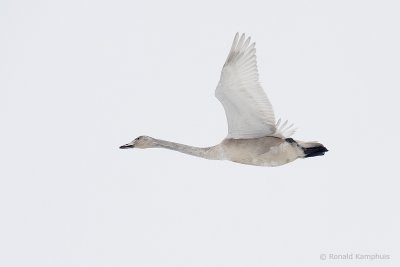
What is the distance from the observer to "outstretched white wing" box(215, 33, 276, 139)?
1559 centimetres

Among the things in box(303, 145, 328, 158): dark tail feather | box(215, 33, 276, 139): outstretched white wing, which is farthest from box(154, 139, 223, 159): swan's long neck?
box(303, 145, 328, 158): dark tail feather

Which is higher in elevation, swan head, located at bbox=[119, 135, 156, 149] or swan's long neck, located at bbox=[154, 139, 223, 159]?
swan head, located at bbox=[119, 135, 156, 149]

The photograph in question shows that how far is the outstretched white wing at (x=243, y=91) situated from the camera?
15.6 m

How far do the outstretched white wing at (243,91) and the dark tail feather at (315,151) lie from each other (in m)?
0.90

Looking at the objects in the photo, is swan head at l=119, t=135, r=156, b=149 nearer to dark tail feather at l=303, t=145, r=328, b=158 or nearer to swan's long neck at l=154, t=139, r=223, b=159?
swan's long neck at l=154, t=139, r=223, b=159

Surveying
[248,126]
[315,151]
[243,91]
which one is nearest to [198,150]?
[248,126]

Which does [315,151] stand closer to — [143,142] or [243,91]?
[243,91]

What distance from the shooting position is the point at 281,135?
1652 cm

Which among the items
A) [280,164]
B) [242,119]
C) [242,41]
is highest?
[242,41]

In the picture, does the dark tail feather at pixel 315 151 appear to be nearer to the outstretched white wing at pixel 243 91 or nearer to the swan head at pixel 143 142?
the outstretched white wing at pixel 243 91

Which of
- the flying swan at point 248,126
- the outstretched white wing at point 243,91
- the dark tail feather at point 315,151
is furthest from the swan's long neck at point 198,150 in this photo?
the dark tail feather at point 315,151

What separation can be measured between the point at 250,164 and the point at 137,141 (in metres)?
2.70

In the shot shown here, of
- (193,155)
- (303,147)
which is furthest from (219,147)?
(303,147)

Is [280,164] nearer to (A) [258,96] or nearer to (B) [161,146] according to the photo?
(A) [258,96]
